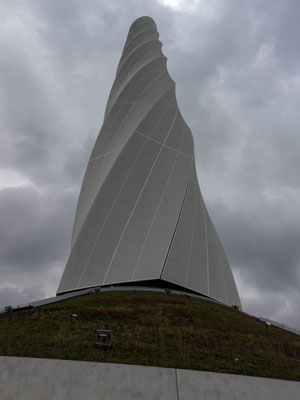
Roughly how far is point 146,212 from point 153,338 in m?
13.7

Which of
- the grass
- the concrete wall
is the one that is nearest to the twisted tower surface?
the grass

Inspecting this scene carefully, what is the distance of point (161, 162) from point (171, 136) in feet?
10.2

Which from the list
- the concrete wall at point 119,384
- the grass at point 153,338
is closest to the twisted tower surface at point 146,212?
the grass at point 153,338

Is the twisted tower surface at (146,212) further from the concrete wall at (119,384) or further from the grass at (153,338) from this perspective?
the concrete wall at (119,384)

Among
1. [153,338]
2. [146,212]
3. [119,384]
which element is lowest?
[119,384]

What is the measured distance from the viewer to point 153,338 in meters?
10.1

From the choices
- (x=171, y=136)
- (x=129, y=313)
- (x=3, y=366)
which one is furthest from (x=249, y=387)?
(x=171, y=136)

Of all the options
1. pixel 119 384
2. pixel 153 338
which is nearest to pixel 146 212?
pixel 153 338

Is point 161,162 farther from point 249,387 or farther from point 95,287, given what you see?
point 249,387

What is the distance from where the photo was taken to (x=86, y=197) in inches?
1123

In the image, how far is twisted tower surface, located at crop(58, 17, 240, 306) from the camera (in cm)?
2158

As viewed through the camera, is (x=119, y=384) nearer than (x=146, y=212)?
Yes

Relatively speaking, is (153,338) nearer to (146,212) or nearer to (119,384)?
(119,384)

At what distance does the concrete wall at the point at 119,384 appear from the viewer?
4918mm
